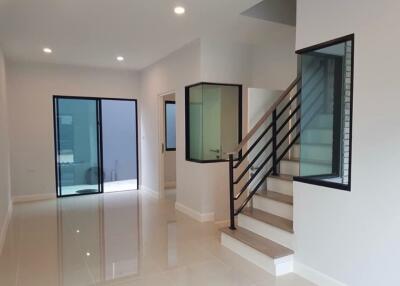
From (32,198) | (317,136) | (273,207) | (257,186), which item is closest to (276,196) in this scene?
(273,207)

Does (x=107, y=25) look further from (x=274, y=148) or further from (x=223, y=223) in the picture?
(x=223, y=223)

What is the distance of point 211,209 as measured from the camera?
4719 mm

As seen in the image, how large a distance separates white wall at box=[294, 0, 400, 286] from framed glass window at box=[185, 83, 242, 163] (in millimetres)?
2300

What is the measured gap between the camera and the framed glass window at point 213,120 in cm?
488

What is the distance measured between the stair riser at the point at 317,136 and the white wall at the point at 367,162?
41cm

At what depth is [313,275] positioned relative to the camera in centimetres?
277

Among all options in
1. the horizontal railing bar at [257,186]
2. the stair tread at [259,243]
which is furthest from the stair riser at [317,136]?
the stair tread at [259,243]

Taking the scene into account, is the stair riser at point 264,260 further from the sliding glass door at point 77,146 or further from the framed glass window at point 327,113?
the sliding glass door at point 77,146

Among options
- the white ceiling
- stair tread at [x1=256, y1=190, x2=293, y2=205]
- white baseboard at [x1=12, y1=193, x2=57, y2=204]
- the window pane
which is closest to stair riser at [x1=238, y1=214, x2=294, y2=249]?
stair tread at [x1=256, y1=190, x2=293, y2=205]

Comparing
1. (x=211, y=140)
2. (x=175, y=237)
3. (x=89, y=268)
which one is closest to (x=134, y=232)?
(x=175, y=237)

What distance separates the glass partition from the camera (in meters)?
2.59

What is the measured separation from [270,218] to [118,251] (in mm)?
1800

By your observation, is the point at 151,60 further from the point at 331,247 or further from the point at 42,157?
the point at 331,247

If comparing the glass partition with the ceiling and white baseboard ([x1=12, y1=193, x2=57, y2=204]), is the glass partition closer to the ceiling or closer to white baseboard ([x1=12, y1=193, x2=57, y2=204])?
the ceiling
